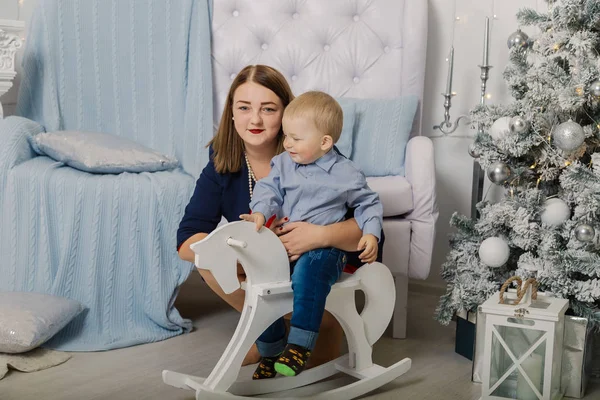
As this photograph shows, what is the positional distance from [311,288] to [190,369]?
469 millimetres

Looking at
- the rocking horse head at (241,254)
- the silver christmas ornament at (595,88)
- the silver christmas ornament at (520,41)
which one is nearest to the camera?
the rocking horse head at (241,254)

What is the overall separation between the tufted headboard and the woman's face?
809mm

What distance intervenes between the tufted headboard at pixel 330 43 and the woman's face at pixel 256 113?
81 cm

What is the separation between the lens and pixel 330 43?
2.48 m

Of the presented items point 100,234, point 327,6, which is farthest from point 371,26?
point 100,234

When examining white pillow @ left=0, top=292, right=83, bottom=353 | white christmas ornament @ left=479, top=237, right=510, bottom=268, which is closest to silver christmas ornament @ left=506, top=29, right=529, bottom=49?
white christmas ornament @ left=479, top=237, right=510, bottom=268

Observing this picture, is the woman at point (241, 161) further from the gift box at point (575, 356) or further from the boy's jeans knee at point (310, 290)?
the gift box at point (575, 356)

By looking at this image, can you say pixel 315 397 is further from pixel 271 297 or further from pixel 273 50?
pixel 273 50

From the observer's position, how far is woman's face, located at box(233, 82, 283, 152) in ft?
5.41

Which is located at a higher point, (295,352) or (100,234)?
(100,234)

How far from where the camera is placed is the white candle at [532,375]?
1.56 m

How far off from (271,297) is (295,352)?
11cm

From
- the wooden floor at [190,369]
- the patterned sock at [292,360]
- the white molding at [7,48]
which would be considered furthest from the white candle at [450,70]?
the white molding at [7,48]

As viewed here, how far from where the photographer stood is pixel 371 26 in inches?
96.0
